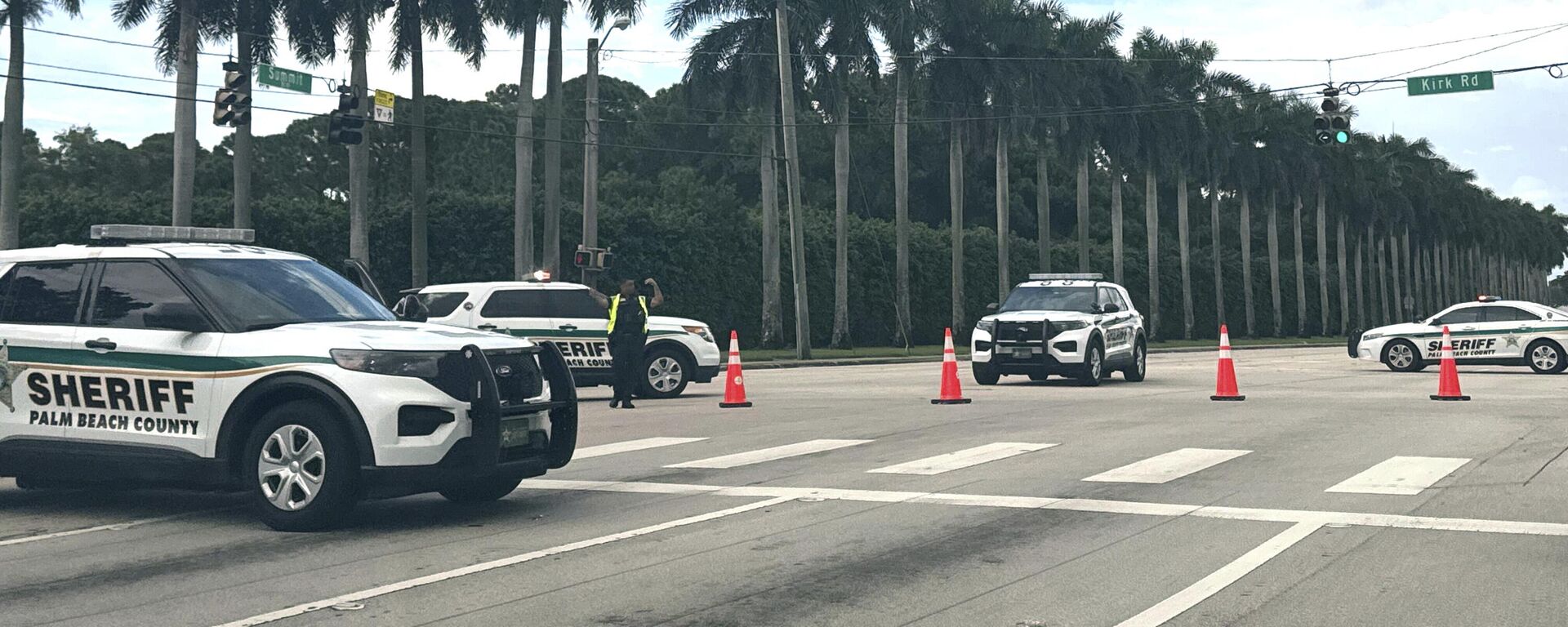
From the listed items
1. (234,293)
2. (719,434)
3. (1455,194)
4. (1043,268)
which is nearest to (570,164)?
(1043,268)

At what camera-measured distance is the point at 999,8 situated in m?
55.2

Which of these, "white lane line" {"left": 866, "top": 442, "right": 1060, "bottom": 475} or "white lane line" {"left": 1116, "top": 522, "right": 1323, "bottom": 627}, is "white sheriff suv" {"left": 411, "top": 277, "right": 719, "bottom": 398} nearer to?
"white lane line" {"left": 866, "top": 442, "right": 1060, "bottom": 475}

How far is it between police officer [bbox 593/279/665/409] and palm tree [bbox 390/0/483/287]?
77.7 feet

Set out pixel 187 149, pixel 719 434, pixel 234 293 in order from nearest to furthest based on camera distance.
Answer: pixel 234 293 → pixel 719 434 → pixel 187 149

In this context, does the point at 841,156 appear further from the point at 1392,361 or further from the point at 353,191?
the point at 1392,361

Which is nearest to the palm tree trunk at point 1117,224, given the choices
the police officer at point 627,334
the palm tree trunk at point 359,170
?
the palm tree trunk at point 359,170

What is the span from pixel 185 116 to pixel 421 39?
7026mm

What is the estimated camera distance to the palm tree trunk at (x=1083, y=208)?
62969 mm

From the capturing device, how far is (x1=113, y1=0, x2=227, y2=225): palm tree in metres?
38.7

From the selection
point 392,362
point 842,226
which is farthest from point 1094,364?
point 842,226

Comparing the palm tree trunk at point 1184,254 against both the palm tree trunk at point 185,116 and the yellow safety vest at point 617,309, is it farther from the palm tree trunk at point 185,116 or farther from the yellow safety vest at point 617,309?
the yellow safety vest at point 617,309


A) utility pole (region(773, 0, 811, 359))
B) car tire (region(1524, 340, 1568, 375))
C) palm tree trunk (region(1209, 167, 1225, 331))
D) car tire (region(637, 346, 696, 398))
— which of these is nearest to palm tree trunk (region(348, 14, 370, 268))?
A: utility pole (region(773, 0, 811, 359))

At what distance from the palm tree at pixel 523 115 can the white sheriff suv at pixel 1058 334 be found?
18.3 m

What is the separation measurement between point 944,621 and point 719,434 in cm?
894
